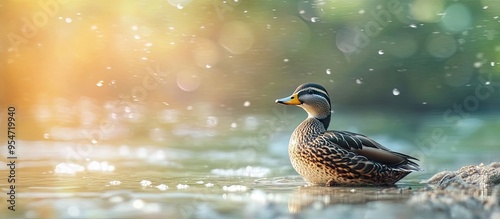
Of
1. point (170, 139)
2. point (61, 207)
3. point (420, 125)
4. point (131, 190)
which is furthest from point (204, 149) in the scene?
point (61, 207)

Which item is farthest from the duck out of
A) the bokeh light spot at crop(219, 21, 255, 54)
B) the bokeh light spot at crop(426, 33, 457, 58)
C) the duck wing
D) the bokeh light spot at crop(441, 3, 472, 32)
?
the bokeh light spot at crop(219, 21, 255, 54)

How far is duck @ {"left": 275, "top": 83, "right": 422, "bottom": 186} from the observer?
229 inches

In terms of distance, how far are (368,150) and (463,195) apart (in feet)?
3.65

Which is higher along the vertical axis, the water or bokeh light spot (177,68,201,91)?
bokeh light spot (177,68,201,91)

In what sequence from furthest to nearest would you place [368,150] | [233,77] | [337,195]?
[233,77] < [368,150] < [337,195]

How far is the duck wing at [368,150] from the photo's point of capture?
19.2 feet

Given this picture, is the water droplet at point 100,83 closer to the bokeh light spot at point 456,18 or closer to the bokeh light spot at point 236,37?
the bokeh light spot at point 236,37

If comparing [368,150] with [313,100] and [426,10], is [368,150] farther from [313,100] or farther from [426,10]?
[426,10]

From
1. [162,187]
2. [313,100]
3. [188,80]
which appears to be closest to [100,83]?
[188,80]

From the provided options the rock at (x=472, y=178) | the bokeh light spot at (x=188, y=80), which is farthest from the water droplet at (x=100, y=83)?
the rock at (x=472, y=178)

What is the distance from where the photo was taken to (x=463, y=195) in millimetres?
4887

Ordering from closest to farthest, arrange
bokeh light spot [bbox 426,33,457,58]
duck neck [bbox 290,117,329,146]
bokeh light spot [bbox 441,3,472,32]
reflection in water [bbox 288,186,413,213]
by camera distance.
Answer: reflection in water [bbox 288,186,413,213], duck neck [bbox 290,117,329,146], bokeh light spot [bbox 441,3,472,32], bokeh light spot [bbox 426,33,457,58]

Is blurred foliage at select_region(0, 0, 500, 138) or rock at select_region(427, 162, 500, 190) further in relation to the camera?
blurred foliage at select_region(0, 0, 500, 138)

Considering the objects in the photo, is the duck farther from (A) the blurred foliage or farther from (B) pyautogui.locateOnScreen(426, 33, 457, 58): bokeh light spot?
(B) pyautogui.locateOnScreen(426, 33, 457, 58): bokeh light spot
